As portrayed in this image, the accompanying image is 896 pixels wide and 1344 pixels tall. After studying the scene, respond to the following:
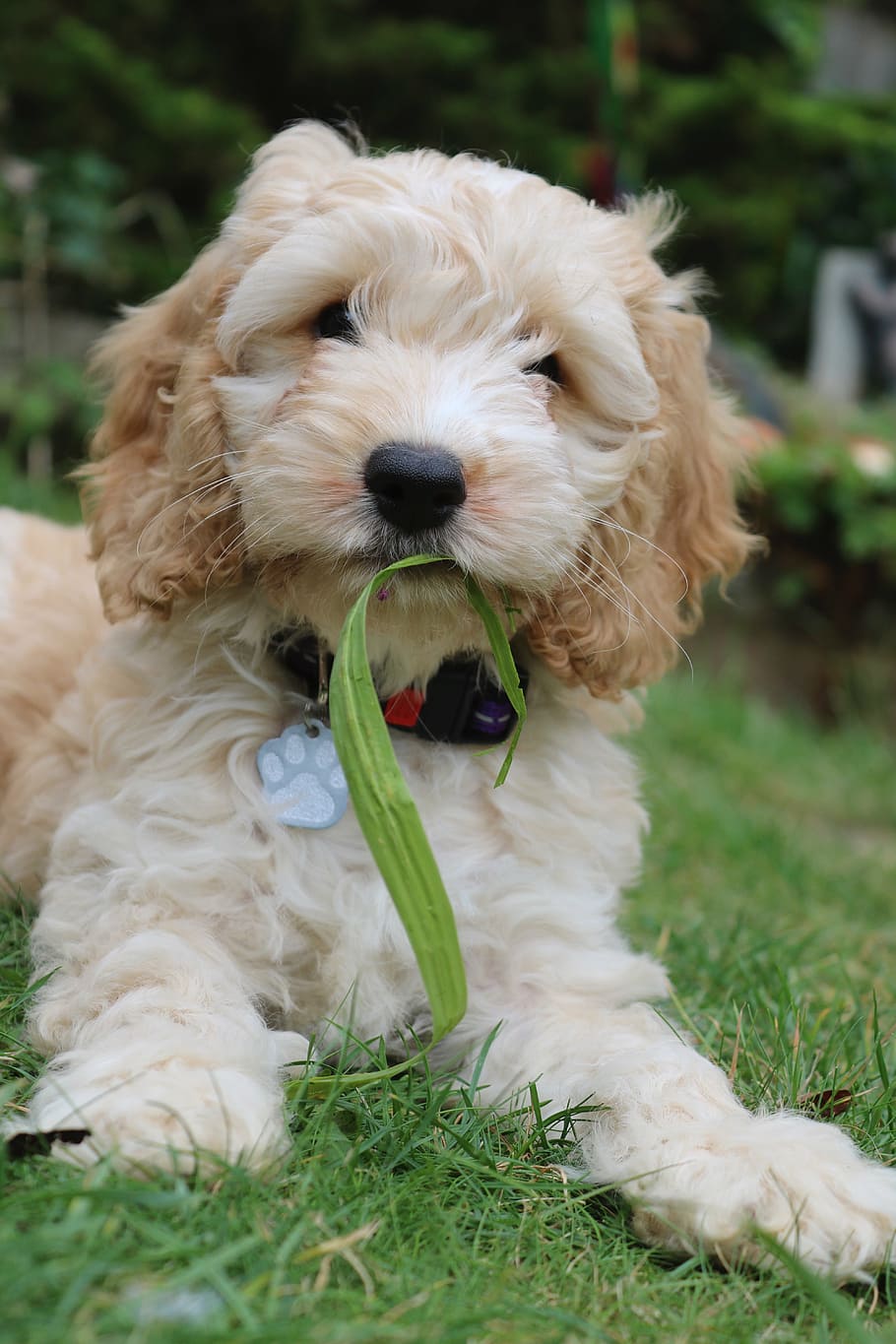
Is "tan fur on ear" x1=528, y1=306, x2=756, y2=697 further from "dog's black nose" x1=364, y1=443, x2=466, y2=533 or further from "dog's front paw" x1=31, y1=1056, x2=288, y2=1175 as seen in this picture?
"dog's front paw" x1=31, y1=1056, x2=288, y2=1175

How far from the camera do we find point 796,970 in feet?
11.6

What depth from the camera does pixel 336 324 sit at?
2650 mm

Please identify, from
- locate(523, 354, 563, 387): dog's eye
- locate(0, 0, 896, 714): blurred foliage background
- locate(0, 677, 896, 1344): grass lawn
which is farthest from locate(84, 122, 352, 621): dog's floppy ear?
locate(0, 0, 896, 714): blurred foliage background

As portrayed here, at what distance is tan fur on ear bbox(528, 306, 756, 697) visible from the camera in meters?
2.72

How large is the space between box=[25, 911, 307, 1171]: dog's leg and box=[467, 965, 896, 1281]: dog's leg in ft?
1.64

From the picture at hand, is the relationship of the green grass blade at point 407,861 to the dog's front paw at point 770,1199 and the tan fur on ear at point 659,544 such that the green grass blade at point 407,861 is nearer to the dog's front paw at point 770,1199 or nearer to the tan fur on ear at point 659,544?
the dog's front paw at point 770,1199

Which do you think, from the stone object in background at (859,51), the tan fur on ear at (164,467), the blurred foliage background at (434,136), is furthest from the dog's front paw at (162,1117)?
the stone object in background at (859,51)

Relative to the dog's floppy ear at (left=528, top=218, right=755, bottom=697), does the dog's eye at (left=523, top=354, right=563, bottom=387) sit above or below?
above

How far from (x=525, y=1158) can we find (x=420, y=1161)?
22 cm

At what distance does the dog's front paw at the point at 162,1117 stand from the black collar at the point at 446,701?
2.88ft

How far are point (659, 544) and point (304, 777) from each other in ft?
3.28

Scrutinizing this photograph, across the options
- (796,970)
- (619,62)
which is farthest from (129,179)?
(796,970)

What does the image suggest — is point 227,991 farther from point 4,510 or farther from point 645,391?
point 4,510

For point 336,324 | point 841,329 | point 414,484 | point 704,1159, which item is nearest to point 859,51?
point 841,329
